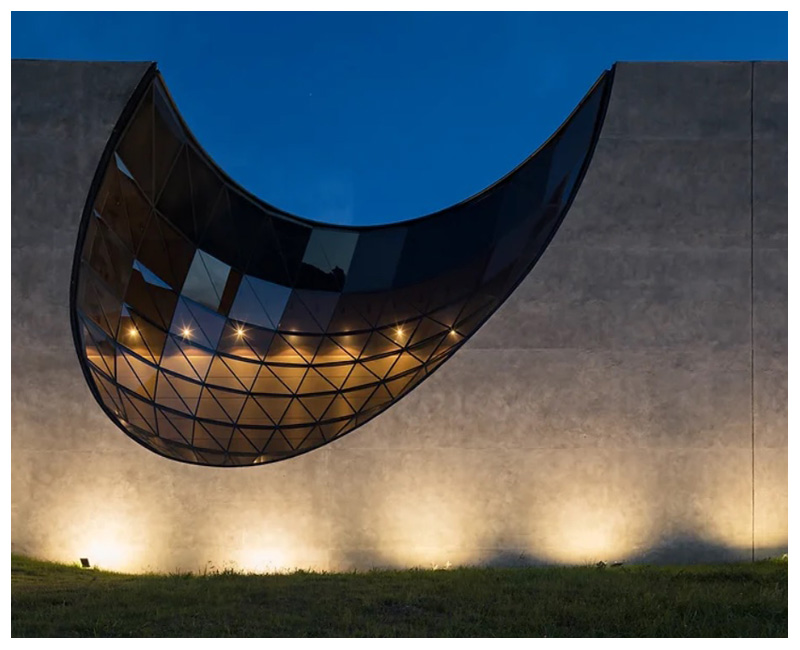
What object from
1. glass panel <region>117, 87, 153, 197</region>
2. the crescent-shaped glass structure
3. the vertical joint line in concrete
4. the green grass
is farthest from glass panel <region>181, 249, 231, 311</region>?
the vertical joint line in concrete

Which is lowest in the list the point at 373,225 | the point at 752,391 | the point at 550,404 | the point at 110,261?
the point at 550,404

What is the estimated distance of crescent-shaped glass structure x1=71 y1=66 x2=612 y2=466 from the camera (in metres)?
18.1

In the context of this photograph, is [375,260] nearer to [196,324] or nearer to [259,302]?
[259,302]

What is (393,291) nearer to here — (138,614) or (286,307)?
(286,307)

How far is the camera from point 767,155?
17.0m

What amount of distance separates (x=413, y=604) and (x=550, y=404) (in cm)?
721

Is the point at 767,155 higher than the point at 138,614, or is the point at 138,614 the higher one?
the point at 767,155

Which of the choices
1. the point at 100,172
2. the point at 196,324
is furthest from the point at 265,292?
the point at 100,172

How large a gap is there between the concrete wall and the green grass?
78.9 inches

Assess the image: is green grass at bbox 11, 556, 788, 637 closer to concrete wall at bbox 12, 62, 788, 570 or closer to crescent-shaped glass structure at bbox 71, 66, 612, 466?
concrete wall at bbox 12, 62, 788, 570

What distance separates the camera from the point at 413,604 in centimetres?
1114

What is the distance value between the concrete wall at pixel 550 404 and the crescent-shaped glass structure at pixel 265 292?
0.83m

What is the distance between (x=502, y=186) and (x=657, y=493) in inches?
417
